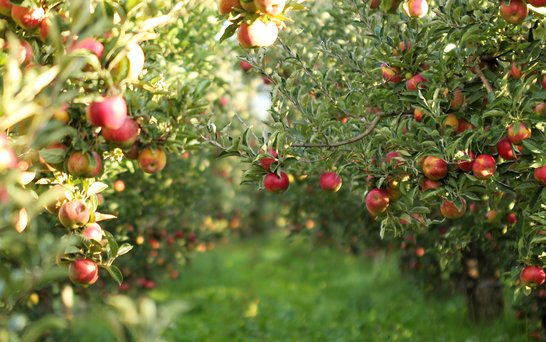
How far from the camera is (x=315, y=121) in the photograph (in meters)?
4.14

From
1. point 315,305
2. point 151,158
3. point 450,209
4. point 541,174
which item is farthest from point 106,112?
point 315,305

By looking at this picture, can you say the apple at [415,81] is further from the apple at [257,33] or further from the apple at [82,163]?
the apple at [82,163]

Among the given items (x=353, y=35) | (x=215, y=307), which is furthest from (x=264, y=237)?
(x=353, y=35)

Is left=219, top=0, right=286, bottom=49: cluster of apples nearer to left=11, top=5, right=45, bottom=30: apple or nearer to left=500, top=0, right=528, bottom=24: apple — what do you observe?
left=11, top=5, right=45, bottom=30: apple

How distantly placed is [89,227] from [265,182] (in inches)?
39.5

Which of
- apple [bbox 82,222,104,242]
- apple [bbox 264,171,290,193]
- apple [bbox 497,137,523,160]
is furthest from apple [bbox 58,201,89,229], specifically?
apple [bbox 497,137,523,160]

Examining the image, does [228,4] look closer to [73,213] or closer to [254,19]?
[254,19]

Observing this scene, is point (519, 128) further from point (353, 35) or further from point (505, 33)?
point (353, 35)

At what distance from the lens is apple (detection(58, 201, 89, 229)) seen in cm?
334

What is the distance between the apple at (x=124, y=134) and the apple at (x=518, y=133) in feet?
6.32

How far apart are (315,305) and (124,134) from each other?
26.7ft

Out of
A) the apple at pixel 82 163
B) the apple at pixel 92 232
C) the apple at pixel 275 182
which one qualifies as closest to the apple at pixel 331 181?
the apple at pixel 275 182

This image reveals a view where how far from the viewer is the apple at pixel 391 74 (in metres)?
4.20

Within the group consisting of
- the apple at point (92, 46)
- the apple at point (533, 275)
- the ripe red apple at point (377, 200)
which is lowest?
the apple at point (533, 275)
